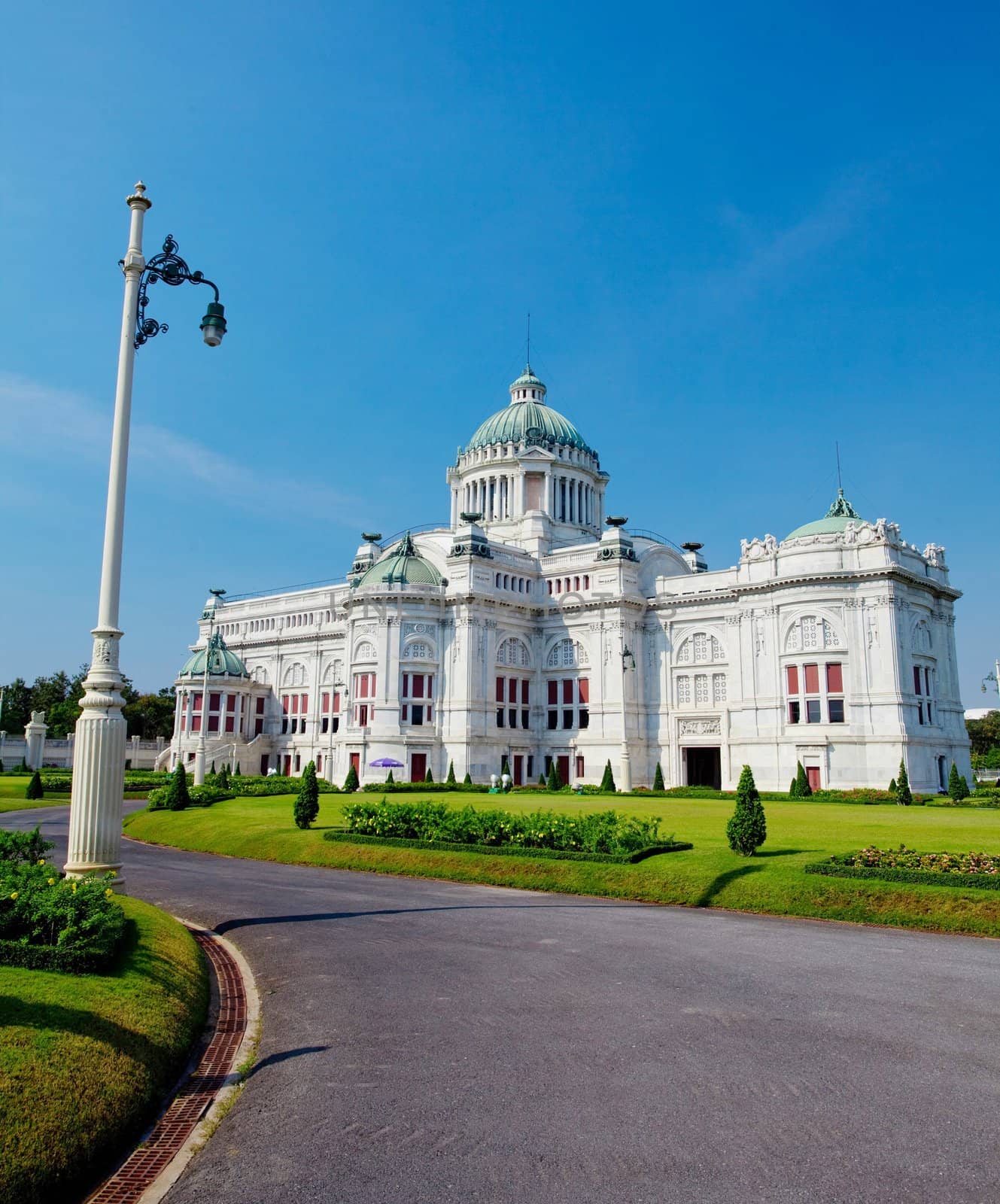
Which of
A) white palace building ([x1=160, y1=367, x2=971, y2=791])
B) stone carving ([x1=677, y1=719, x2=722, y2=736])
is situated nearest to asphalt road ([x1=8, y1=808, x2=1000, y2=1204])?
white palace building ([x1=160, y1=367, x2=971, y2=791])

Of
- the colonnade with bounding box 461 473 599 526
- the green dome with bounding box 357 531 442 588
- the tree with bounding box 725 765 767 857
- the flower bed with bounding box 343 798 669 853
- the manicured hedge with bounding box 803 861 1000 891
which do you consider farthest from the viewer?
the colonnade with bounding box 461 473 599 526

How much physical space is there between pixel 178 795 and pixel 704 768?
40747 mm

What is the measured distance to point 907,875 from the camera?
68.2 ft

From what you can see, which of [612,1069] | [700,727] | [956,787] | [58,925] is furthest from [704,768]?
[58,925]

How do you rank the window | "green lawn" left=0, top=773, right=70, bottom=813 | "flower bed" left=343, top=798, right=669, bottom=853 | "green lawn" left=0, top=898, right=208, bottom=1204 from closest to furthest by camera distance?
"green lawn" left=0, top=898, right=208, bottom=1204
"flower bed" left=343, top=798, right=669, bottom=853
"green lawn" left=0, top=773, right=70, bottom=813
the window

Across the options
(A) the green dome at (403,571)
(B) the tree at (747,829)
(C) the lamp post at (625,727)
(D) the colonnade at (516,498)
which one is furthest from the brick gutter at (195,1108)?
(D) the colonnade at (516,498)

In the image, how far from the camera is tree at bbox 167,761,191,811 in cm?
4850

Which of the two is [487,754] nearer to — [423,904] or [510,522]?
[510,522]

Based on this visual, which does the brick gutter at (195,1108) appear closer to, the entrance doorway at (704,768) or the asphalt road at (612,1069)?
the asphalt road at (612,1069)

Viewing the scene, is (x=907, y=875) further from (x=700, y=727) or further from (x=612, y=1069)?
(x=700, y=727)

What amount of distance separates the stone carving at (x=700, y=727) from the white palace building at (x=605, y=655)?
9.3 inches

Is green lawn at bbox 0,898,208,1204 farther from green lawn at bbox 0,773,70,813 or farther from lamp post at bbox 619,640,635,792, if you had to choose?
lamp post at bbox 619,640,635,792

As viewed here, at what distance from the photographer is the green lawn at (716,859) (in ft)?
65.5

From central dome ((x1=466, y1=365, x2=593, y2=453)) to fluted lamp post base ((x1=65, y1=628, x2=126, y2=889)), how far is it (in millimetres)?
71610
